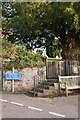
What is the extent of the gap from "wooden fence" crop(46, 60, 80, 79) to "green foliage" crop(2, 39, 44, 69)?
110 centimetres

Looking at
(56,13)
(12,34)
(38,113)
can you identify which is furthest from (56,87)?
(12,34)

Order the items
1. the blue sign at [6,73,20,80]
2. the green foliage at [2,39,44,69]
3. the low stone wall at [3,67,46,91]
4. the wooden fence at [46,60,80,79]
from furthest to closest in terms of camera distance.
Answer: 1. the wooden fence at [46,60,80,79]
2. the green foliage at [2,39,44,69]
3. the low stone wall at [3,67,46,91]
4. the blue sign at [6,73,20,80]

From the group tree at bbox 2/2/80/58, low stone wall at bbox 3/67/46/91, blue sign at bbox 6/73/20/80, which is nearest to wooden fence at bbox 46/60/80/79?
low stone wall at bbox 3/67/46/91

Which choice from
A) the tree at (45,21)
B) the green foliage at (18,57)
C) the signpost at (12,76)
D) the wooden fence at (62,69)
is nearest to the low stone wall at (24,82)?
the signpost at (12,76)

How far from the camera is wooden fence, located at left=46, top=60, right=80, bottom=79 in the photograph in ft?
33.0

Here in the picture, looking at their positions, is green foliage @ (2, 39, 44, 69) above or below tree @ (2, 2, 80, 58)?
below

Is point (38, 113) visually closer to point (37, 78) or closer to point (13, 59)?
point (37, 78)

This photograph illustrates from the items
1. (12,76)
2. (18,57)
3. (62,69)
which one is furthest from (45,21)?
(12,76)

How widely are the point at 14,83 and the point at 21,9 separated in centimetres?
556

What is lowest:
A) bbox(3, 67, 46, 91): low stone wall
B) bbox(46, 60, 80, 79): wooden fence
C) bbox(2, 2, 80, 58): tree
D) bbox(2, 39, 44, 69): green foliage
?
bbox(3, 67, 46, 91): low stone wall

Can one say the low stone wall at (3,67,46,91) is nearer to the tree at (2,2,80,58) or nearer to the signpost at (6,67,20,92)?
the signpost at (6,67,20,92)

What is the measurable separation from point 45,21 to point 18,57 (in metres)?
3.65

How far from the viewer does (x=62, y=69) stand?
10367 millimetres

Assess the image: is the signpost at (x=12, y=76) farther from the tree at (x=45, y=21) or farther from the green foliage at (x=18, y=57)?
the tree at (x=45, y=21)
